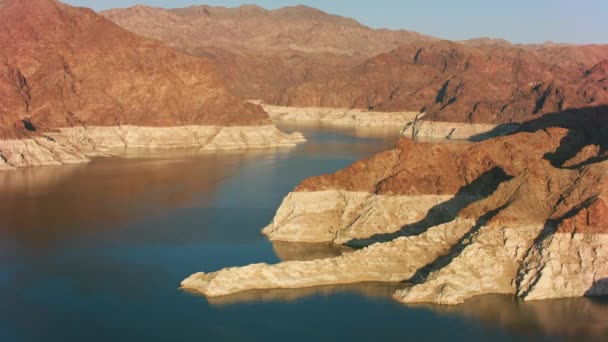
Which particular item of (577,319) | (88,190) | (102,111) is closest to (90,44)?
(102,111)

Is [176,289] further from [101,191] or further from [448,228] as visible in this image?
[101,191]

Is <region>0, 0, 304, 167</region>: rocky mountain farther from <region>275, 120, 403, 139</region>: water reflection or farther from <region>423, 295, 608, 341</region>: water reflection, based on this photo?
Result: <region>423, 295, 608, 341</region>: water reflection

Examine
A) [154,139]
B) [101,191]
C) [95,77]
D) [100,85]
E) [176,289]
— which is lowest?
[101,191]

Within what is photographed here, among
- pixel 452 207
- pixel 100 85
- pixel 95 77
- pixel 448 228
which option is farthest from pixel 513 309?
pixel 95 77

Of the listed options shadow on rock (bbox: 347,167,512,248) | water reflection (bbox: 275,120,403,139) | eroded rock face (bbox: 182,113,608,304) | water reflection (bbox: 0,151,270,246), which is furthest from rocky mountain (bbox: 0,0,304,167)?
shadow on rock (bbox: 347,167,512,248)

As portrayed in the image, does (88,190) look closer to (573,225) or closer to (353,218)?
(353,218)
